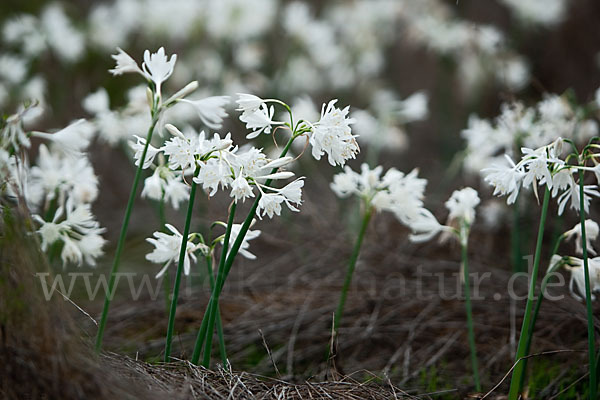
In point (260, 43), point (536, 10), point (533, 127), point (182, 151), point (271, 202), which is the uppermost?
point (536, 10)

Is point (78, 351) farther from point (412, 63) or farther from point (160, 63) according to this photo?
point (412, 63)

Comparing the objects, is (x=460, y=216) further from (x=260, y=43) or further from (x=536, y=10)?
(x=260, y=43)

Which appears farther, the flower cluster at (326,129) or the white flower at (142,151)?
→ the white flower at (142,151)

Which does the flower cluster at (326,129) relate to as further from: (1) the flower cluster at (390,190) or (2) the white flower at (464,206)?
(2) the white flower at (464,206)

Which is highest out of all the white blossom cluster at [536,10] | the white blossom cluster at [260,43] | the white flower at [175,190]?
the white blossom cluster at [536,10]

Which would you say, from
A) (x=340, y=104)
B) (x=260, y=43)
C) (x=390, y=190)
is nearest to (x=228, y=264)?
(x=390, y=190)

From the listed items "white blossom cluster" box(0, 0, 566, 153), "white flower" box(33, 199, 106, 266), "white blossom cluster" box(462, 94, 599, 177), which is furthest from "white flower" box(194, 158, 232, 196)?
"white blossom cluster" box(0, 0, 566, 153)

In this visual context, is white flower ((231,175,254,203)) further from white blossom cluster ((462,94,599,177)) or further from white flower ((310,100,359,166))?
white blossom cluster ((462,94,599,177))

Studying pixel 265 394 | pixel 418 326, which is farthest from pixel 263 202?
pixel 418 326

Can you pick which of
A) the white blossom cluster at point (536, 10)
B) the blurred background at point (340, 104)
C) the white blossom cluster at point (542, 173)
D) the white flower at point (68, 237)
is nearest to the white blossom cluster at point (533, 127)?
the blurred background at point (340, 104)
